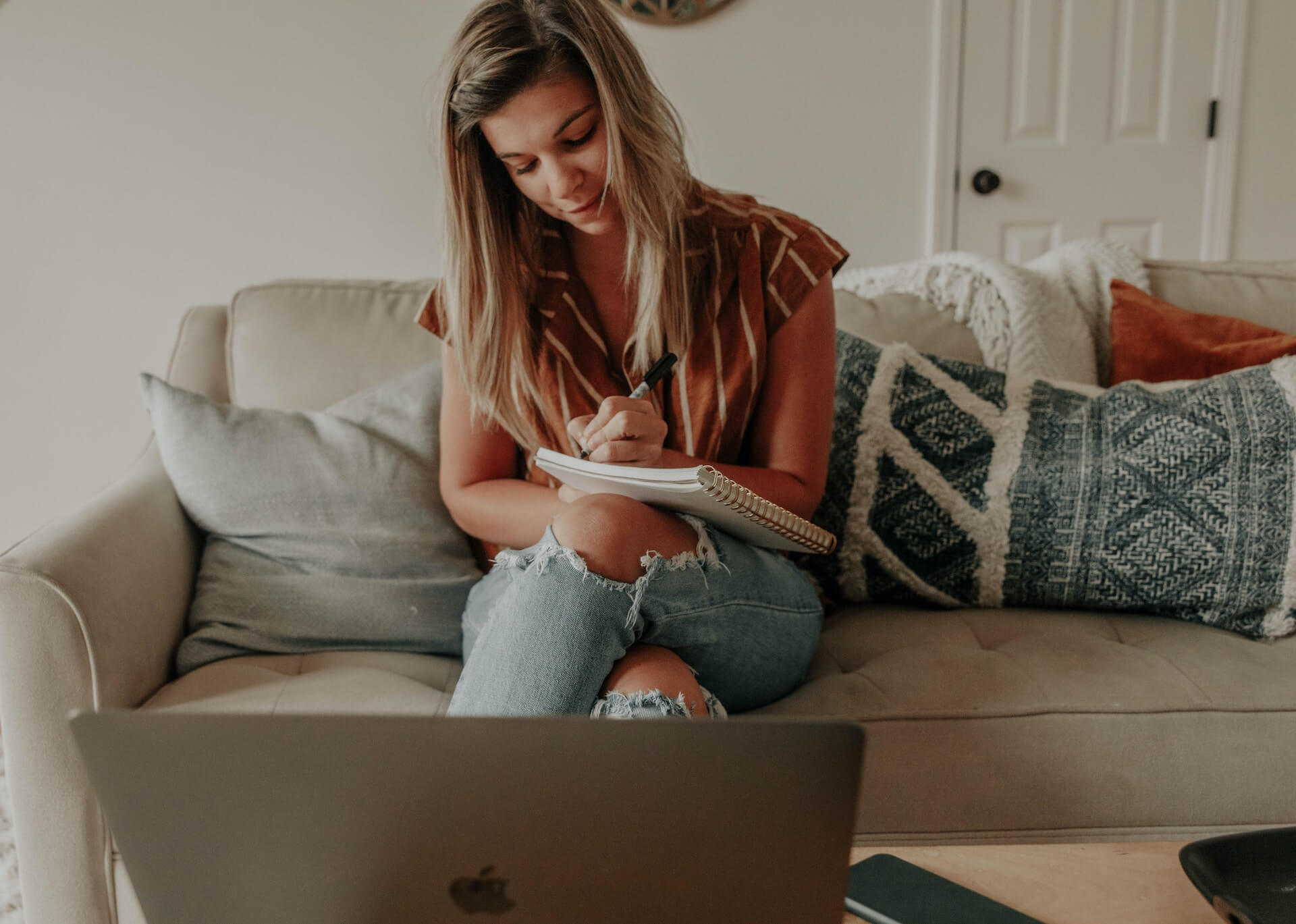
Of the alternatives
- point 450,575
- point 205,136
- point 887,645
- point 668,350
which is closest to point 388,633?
point 450,575

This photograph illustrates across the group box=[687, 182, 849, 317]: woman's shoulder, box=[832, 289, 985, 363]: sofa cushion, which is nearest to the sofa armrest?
box=[687, 182, 849, 317]: woman's shoulder

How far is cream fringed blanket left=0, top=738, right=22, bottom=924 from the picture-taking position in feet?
4.53

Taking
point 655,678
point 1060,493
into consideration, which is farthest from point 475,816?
point 1060,493

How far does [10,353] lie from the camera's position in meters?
2.44

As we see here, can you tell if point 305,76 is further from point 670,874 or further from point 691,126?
point 670,874

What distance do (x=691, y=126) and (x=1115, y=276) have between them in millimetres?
1335

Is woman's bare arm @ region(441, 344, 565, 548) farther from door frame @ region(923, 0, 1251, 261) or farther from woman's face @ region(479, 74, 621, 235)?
door frame @ region(923, 0, 1251, 261)

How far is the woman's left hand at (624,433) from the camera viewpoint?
99 centimetres

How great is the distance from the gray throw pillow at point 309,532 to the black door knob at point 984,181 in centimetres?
196

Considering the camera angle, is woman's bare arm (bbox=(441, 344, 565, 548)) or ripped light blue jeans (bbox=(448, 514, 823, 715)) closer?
ripped light blue jeans (bbox=(448, 514, 823, 715))

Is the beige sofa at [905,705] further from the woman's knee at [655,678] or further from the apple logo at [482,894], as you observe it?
the apple logo at [482,894]

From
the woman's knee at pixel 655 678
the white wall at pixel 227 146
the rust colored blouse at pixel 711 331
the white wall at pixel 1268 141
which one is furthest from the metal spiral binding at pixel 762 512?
the white wall at pixel 1268 141

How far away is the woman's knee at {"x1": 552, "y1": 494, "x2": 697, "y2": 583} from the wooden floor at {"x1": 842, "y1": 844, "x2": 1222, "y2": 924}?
0.32 m

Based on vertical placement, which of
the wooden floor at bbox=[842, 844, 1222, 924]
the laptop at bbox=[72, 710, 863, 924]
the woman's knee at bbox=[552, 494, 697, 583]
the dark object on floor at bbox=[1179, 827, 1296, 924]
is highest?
the laptop at bbox=[72, 710, 863, 924]
